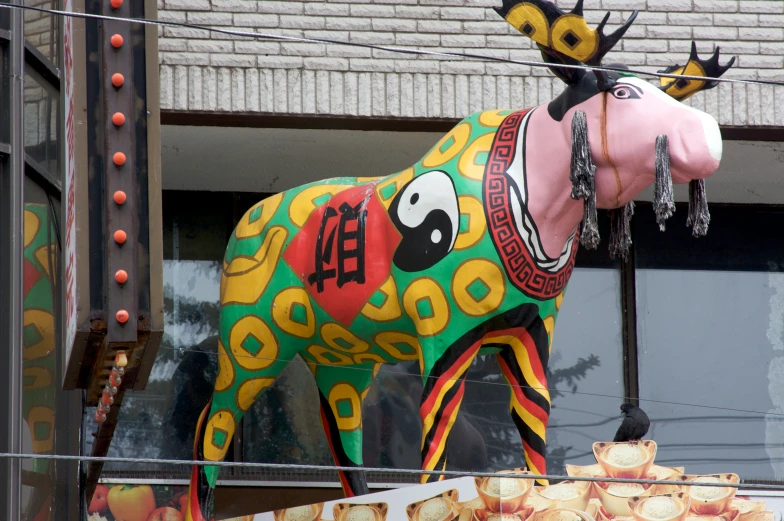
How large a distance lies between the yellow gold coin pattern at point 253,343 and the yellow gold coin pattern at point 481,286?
1.22m

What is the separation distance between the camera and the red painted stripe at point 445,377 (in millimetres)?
7734

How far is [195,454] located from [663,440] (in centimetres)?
254

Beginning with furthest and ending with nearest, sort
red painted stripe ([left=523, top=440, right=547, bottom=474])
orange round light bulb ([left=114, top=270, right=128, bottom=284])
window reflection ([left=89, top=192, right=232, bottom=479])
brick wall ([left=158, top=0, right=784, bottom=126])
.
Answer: brick wall ([left=158, top=0, right=784, bottom=126])
window reflection ([left=89, top=192, right=232, bottom=479])
red painted stripe ([left=523, top=440, right=547, bottom=474])
orange round light bulb ([left=114, top=270, right=128, bottom=284])

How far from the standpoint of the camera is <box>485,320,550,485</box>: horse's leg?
795 centimetres

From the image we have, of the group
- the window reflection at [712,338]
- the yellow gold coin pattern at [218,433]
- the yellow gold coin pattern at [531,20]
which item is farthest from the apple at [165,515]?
the window reflection at [712,338]

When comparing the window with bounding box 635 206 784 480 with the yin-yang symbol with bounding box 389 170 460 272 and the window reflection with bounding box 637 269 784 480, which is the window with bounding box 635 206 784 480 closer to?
the window reflection with bounding box 637 269 784 480

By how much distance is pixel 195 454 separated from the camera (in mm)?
8719

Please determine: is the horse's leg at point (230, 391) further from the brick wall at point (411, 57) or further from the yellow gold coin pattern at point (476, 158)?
the brick wall at point (411, 57)

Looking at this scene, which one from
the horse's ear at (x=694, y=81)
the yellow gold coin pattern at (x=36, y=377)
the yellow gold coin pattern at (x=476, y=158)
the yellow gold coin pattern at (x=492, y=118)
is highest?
the horse's ear at (x=694, y=81)

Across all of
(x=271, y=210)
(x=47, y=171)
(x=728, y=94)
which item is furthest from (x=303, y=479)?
(x=728, y=94)

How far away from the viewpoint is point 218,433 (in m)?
8.62

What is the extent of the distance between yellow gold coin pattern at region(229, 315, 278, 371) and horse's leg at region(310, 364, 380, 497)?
1.02 feet

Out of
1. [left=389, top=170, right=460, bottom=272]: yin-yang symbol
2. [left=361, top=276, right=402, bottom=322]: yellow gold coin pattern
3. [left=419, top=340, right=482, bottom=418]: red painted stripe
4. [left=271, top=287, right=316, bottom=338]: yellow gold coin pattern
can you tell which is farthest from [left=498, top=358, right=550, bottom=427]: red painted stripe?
[left=271, top=287, right=316, bottom=338]: yellow gold coin pattern

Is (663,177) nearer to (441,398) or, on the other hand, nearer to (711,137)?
(711,137)
